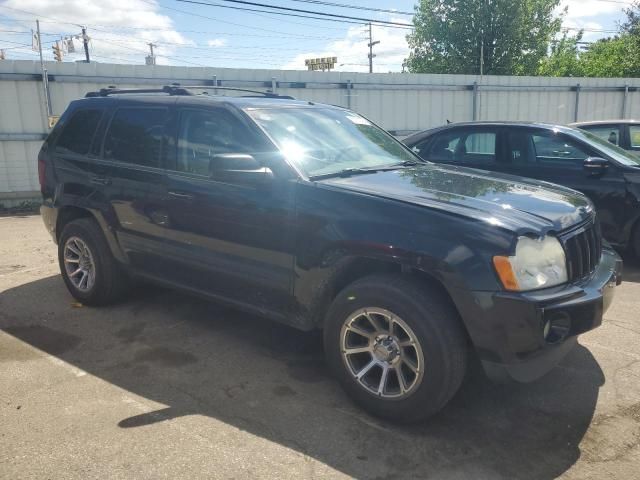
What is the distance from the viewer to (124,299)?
16.8 feet

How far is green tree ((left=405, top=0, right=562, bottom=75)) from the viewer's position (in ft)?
108

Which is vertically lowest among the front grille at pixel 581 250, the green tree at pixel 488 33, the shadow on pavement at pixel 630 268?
the shadow on pavement at pixel 630 268

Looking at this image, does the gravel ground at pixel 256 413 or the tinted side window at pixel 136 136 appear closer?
the gravel ground at pixel 256 413

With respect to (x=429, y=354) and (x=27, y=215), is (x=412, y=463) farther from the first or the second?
(x=27, y=215)

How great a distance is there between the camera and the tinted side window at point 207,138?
3.84 meters

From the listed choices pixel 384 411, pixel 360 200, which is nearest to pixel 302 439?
pixel 384 411

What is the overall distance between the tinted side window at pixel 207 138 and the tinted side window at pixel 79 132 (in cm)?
118

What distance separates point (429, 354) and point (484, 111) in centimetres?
1233

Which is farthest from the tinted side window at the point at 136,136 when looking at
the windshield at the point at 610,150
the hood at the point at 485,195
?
the windshield at the point at 610,150

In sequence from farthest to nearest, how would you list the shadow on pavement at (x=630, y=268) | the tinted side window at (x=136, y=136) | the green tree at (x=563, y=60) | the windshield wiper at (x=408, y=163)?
the green tree at (x=563, y=60) → the shadow on pavement at (x=630, y=268) → the tinted side window at (x=136, y=136) → the windshield wiper at (x=408, y=163)

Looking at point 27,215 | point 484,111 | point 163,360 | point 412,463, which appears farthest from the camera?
point 484,111

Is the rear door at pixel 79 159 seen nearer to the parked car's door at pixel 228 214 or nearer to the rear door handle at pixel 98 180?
the rear door handle at pixel 98 180

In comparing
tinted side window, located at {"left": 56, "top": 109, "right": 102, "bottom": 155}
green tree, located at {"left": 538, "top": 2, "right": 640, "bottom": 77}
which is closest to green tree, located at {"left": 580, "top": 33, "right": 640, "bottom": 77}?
green tree, located at {"left": 538, "top": 2, "right": 640, "bottom": 77}

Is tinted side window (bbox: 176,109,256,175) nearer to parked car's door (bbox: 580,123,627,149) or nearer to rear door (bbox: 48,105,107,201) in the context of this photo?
rear door (bbox: 48,105,107,201)
